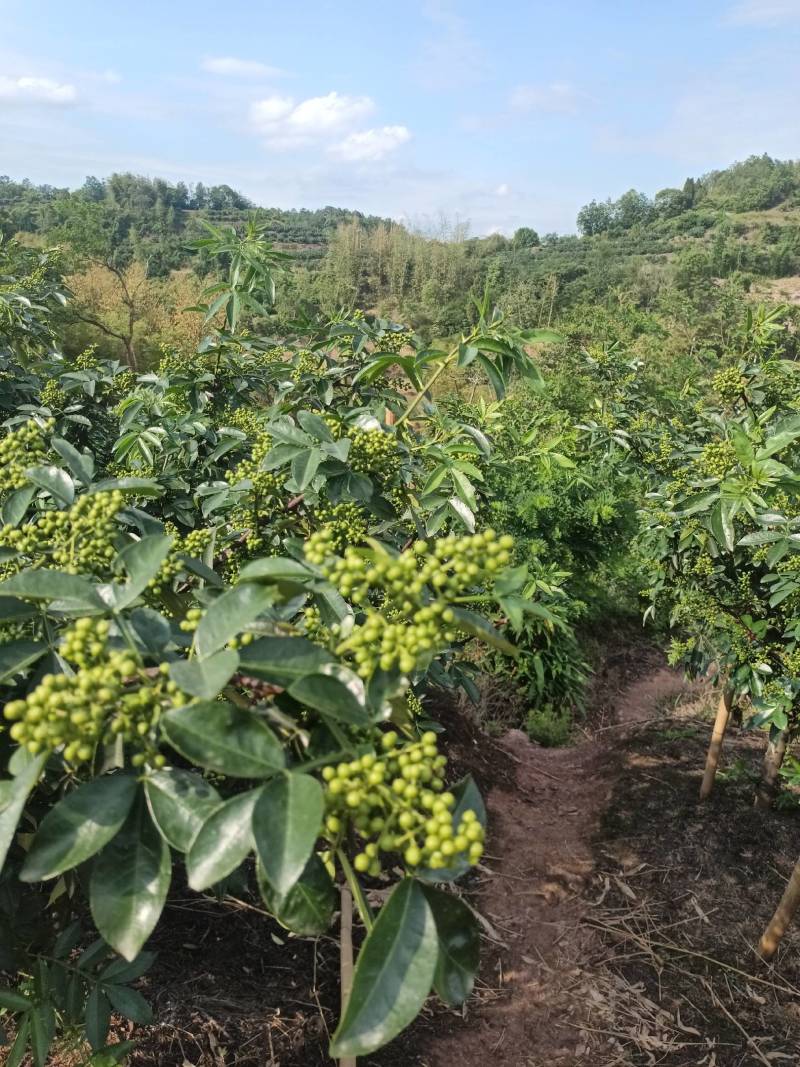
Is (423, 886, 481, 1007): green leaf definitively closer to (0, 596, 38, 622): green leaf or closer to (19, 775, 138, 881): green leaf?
(19, 775, 138, 881): green leaf

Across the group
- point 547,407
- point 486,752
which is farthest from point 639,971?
point 547,407

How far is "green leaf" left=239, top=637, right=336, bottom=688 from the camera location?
0.87 m

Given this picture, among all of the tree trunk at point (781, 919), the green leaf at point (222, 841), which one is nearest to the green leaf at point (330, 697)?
the green leaf at point (222, 841)

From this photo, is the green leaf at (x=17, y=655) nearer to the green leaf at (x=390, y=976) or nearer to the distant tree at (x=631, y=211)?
the green leaf at (x=390, y=976)

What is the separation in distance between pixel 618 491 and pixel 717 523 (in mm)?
4796

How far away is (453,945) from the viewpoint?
2.85 feet

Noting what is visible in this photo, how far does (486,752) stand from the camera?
604 cm

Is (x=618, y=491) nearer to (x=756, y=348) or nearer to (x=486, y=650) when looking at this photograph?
(x=486, y=650)

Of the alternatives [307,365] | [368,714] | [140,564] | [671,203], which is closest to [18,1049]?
[140,564]

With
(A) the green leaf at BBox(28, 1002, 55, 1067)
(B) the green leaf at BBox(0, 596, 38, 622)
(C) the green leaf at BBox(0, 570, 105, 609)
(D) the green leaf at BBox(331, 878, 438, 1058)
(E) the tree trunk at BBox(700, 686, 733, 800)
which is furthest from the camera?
(E) the tree trunk at BBox(700, 686, 733, 800)

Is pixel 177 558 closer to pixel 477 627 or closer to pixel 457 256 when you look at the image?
pixel 477 627

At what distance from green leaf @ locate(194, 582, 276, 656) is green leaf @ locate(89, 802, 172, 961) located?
0.27m

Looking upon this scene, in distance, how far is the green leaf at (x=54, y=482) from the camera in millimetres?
1392

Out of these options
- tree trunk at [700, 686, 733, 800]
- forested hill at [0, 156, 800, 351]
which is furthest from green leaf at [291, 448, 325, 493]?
forested hill at [0, 156, 800, 351]
